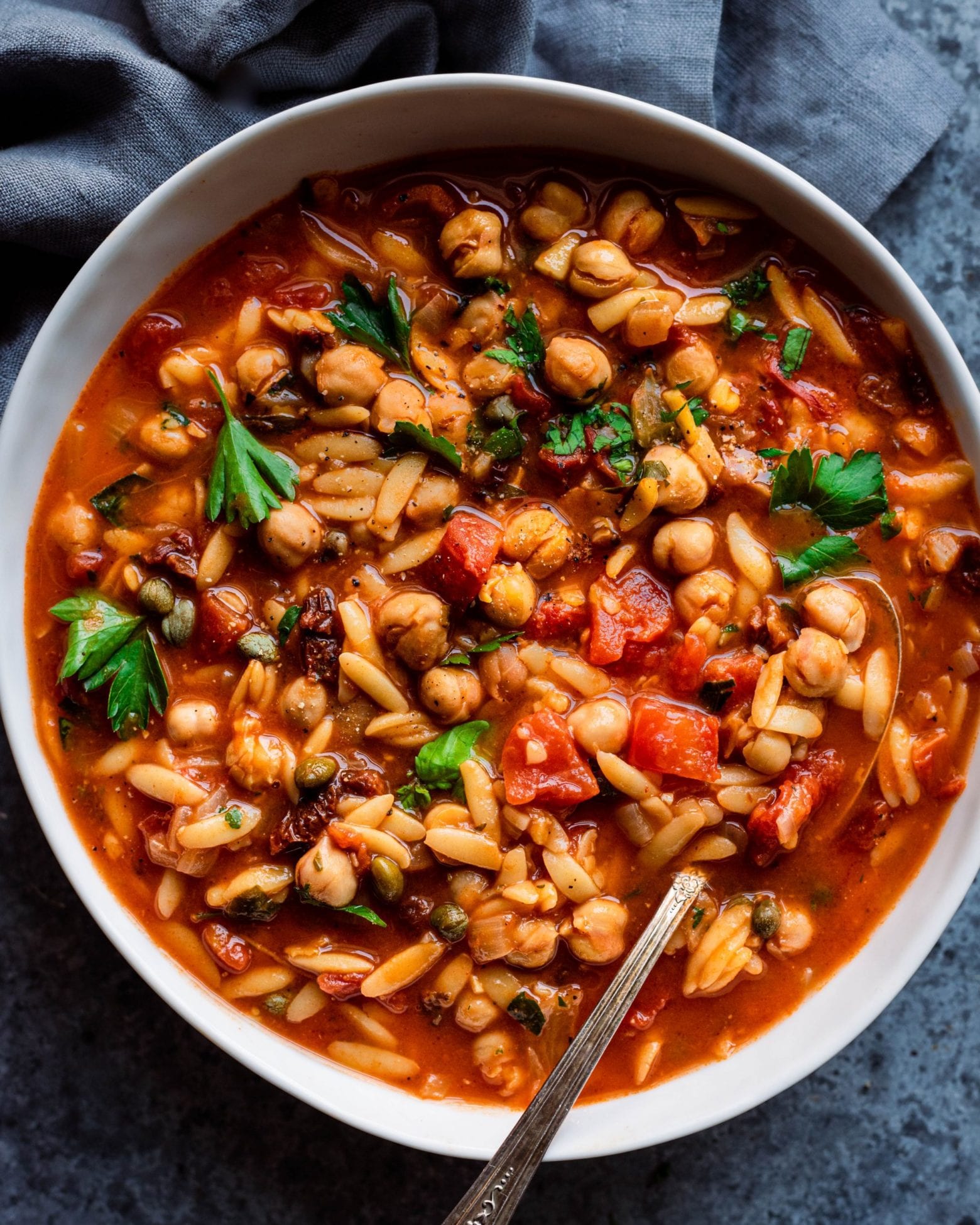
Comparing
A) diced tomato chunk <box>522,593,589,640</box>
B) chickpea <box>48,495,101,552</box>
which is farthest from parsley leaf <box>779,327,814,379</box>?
chickpea <box>48,495,101,552</box>

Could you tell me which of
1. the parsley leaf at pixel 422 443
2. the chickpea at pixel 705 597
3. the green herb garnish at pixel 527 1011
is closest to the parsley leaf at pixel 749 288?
the chickpea at pixel 705 597

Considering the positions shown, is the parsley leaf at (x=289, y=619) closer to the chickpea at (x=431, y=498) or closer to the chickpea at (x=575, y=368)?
the chickpea at (x=431, y=498)

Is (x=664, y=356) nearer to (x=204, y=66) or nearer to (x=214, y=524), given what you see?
(x=214, y=524)

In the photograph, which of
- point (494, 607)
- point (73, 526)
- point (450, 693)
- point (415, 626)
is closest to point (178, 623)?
point (73, 526)

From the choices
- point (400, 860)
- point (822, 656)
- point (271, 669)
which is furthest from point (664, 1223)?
point (271, 669)

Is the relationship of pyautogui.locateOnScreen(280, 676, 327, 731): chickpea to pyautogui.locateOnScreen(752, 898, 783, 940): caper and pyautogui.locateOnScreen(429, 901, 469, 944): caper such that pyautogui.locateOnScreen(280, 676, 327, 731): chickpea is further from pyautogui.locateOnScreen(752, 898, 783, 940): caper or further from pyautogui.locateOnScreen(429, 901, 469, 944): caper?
pyautogui.locateOnScreen(752, 898, 783, 940): caper

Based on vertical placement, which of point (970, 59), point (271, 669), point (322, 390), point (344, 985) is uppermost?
point (970, 59)
